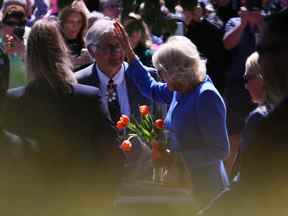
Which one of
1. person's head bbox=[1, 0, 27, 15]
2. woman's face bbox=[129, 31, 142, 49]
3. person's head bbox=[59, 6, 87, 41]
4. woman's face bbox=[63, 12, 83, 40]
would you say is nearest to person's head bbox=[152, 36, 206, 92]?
woman's face bbox=[129, 31, 142, 49]

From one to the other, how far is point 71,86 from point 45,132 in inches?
11.1

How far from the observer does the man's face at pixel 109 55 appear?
5.81 metres

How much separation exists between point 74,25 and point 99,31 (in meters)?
1.26

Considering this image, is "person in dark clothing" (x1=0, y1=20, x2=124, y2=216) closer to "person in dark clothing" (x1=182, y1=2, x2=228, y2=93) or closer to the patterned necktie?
the patterned necktie

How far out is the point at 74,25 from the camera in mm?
7031

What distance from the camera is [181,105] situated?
5117mm

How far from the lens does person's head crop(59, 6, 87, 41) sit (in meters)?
6.66

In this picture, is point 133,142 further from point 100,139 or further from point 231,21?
point 231,21

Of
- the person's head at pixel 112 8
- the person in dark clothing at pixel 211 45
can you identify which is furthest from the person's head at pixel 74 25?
the person's head at pixel 112 8

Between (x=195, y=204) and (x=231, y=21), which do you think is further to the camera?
(x=231, y=21)

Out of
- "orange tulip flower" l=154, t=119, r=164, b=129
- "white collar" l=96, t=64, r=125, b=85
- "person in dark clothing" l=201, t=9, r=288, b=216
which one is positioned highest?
"person in dark clothing" l=201, t=9, r=288, b=216

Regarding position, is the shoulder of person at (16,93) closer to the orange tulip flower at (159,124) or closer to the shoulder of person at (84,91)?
the shoulder of person at (84,91)

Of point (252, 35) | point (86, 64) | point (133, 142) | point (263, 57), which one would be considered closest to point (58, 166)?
point (133, 142)

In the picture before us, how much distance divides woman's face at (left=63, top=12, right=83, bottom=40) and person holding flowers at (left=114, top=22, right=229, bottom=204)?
1604 millimetres
